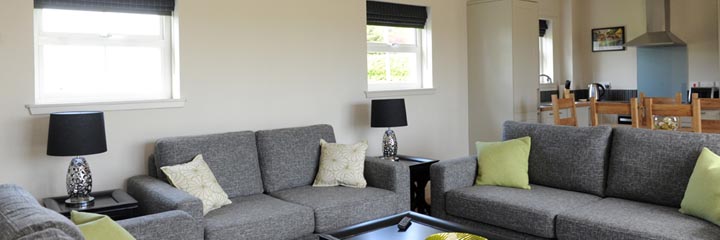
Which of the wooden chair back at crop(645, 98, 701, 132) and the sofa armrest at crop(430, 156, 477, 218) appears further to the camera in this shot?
the wooden chair back at crop(645, 98, 701, 132)

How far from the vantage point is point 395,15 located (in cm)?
524

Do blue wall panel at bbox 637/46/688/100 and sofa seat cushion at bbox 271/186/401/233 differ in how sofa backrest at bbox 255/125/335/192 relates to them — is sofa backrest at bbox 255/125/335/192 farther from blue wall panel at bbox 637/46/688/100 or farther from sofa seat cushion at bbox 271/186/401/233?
blue wall panel at bbox 637/46/688/100

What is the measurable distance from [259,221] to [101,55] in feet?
5.16

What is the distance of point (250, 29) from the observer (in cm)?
423

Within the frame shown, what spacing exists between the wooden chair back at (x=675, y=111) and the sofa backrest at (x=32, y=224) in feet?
12.6

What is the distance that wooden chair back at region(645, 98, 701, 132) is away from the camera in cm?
396

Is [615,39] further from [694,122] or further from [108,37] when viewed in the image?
[108,37]

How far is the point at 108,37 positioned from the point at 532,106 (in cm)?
403

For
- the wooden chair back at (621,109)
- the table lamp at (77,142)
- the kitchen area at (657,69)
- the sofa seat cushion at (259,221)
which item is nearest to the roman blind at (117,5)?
the table lamp at (77,142)

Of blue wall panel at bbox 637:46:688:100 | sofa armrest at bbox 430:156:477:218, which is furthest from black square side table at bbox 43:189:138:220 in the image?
blue wall panel at bbox 637:46:688:100

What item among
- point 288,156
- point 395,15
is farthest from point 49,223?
point 395,15

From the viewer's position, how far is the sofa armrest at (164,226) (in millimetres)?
2631

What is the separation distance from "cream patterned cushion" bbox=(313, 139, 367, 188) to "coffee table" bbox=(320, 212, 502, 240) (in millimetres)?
962

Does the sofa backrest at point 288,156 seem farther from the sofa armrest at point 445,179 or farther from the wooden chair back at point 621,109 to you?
the wooden chair back at point 621,109
